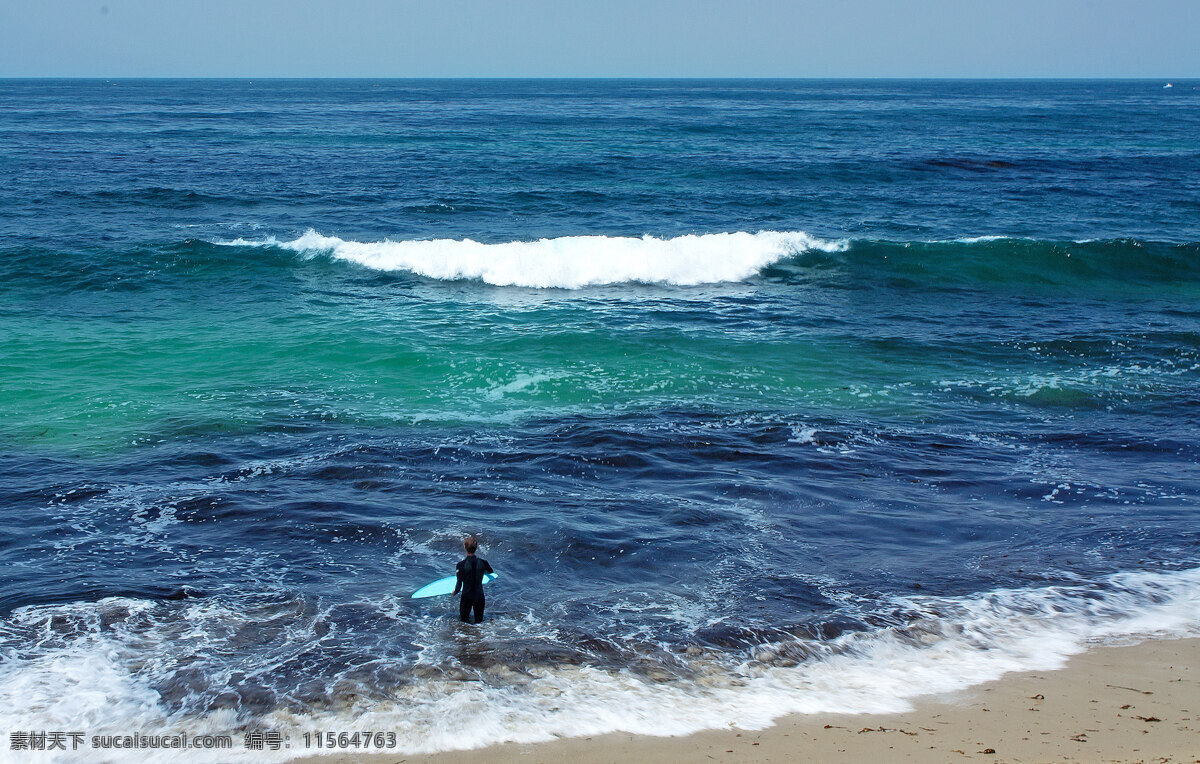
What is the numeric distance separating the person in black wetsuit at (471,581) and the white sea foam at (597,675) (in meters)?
0.49

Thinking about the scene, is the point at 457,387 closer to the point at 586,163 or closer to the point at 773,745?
the point at 773,745

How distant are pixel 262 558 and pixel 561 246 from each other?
1629cm

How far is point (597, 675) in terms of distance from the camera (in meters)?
7.82

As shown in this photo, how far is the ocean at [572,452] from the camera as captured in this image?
7965 mm

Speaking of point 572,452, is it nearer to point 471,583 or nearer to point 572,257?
point 471,583

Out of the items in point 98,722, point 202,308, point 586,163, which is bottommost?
point 98,722

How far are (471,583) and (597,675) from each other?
5.04ft

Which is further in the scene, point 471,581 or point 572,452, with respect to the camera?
point 572,452

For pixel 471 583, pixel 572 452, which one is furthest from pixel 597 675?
pixel 572 452

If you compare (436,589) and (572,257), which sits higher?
(572,257)

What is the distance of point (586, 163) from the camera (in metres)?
39.7

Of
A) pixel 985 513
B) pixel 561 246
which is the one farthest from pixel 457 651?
pixel 561 246

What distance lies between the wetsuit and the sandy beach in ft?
6.43

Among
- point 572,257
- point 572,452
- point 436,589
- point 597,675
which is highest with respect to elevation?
point 572,257
